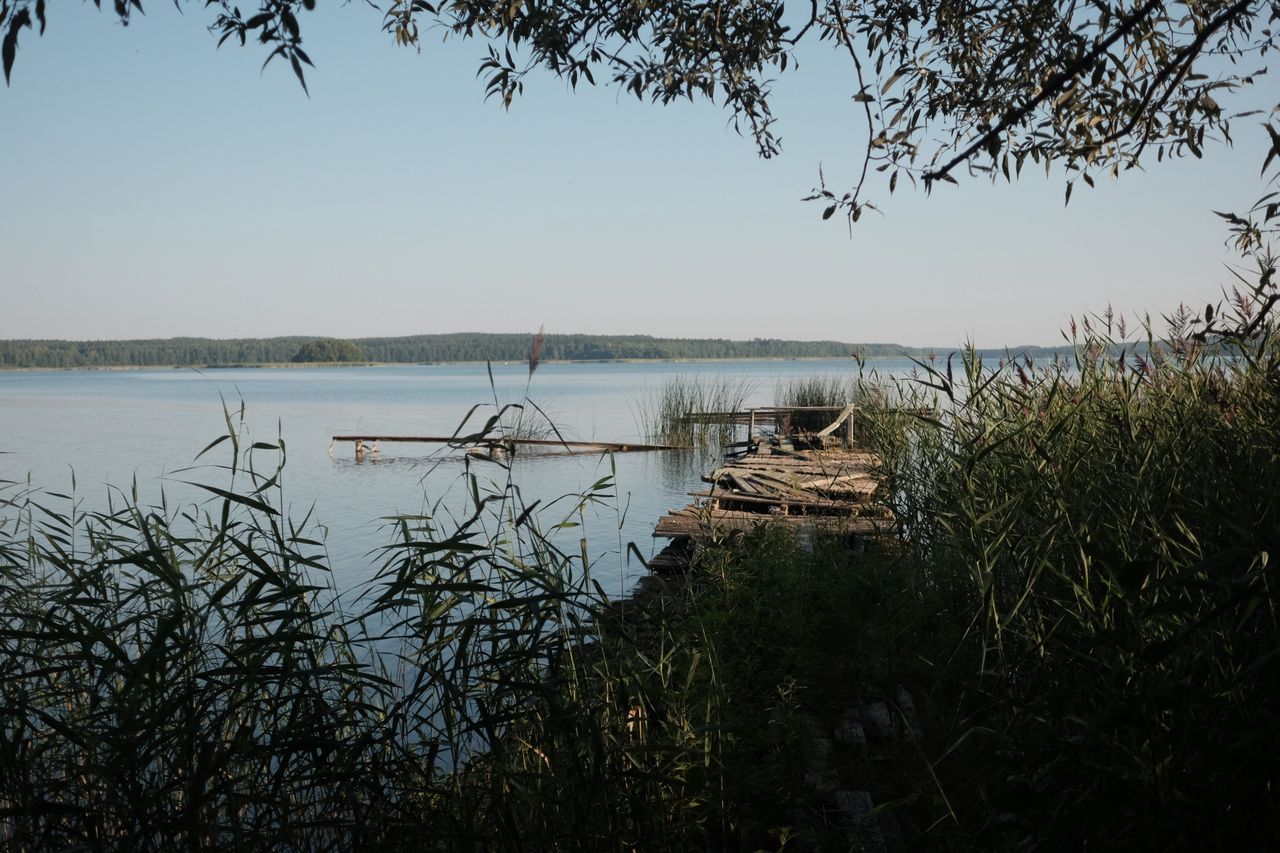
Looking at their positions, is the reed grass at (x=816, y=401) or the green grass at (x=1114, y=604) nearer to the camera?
the green grass at (x=1114, y=604)

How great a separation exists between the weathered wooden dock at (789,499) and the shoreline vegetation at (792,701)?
69.2 inches

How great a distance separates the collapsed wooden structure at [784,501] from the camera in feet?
24.7

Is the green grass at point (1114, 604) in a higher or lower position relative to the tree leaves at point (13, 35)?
lower

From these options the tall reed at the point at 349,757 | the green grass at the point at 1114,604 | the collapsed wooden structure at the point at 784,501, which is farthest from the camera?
the collapsed wooden structure at the point at 784,501

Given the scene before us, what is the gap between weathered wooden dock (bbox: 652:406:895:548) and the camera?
7.57 m

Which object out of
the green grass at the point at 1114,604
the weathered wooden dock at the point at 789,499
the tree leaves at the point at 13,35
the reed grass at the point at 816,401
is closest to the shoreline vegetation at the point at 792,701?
the green grass at the point at 1114,604

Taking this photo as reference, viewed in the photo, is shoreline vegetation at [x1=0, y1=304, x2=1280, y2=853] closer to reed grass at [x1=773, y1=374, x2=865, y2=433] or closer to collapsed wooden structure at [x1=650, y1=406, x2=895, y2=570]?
collapsed wooden structure at [x1=650, y1=406, x2=895, y2=570]

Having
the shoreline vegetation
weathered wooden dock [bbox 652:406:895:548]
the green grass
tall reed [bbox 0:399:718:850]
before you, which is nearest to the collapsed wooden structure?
weathered wooden dock [bbox 652:406:895:548]

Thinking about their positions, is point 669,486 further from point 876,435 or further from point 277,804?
point 277,804

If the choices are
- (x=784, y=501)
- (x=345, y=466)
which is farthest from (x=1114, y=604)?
(x=345, y=466)

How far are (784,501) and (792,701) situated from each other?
582 centimetres

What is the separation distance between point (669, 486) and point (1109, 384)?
10.6 m

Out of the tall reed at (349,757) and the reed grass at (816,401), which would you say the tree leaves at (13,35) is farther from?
the reed grass at (816,401)

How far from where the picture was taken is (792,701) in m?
3.95
